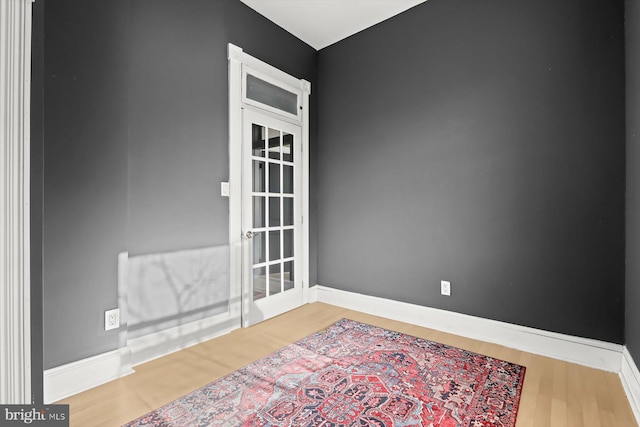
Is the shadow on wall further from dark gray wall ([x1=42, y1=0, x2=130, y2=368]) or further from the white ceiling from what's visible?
the white ceiling

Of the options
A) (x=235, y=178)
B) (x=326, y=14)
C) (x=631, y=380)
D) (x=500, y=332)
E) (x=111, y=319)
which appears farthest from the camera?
(x=326, y=14)

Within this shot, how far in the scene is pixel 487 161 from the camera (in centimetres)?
276

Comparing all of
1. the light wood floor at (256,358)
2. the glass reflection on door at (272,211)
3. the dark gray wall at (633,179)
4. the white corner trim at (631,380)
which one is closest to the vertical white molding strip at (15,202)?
the light wood floor at (256,358)

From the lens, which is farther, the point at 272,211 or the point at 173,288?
the point at 272,211

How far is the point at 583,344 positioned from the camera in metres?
2.31

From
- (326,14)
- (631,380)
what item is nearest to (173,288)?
(326,14)

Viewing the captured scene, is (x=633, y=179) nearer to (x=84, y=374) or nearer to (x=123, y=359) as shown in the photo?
(x=123, y=359)

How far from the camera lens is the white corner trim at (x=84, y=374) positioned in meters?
1.87

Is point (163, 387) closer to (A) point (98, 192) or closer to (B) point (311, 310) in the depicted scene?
(A) point (98, 192)

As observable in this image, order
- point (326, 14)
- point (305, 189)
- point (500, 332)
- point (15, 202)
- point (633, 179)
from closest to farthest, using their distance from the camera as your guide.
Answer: point (15, 202), point (633, 179), point (500, 332), point (326, 14), point (305, 189)

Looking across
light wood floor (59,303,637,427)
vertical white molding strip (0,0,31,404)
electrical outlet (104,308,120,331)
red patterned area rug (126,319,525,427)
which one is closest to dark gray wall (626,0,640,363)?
light wood floor (59,303,637,427)

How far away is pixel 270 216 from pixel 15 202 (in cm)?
218

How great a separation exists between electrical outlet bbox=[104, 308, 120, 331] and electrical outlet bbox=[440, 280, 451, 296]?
2664mm

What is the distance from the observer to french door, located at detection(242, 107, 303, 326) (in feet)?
10.1
